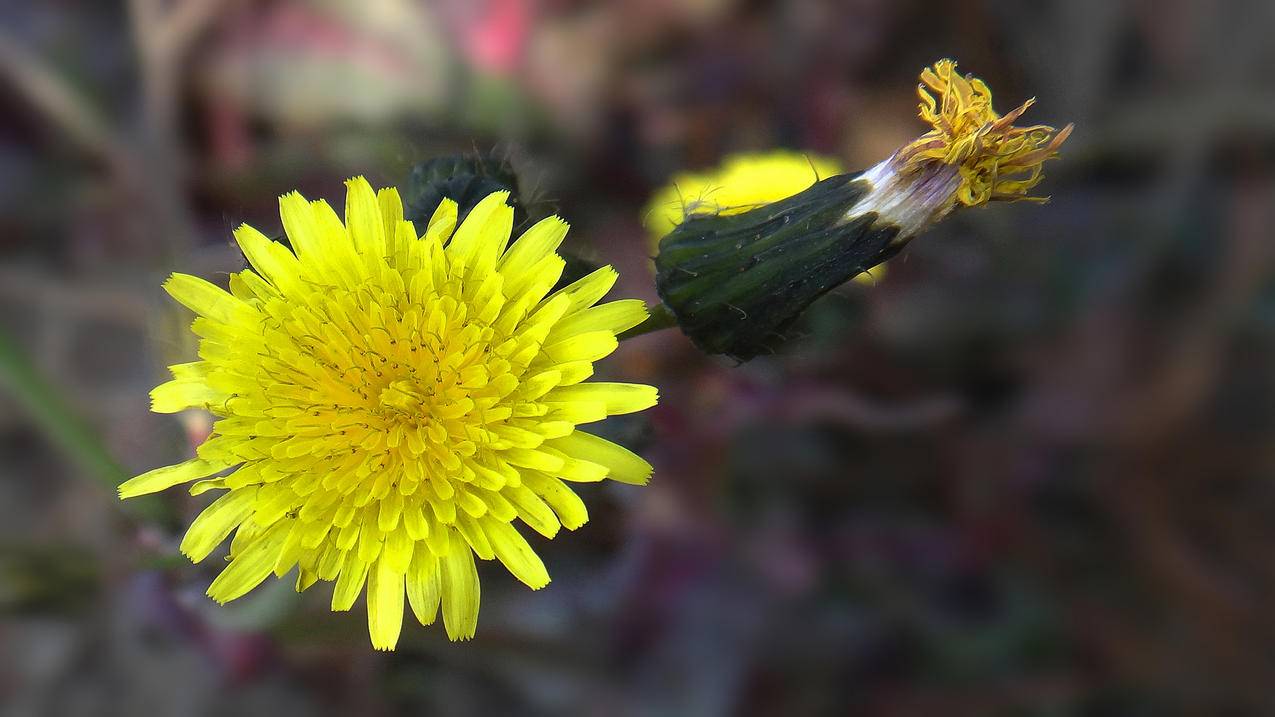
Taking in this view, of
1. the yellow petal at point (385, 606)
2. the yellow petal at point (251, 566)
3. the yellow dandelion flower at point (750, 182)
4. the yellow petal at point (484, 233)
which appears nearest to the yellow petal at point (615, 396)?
the yellow petal at point (484, 233)

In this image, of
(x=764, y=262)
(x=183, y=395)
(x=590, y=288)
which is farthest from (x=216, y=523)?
(x=764, y=262)

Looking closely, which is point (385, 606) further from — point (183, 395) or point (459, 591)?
point (183, 395)

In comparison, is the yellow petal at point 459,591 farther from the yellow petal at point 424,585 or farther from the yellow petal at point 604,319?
the yellow petal at point 604,319

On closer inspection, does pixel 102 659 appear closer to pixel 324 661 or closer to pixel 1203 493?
pixel 324 661

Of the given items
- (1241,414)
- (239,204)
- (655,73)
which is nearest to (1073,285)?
(1241,414)

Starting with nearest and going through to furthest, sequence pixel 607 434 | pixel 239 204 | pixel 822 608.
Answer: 1. pixel 607 434
2. pixel 822 608
3. pixel 239 204
